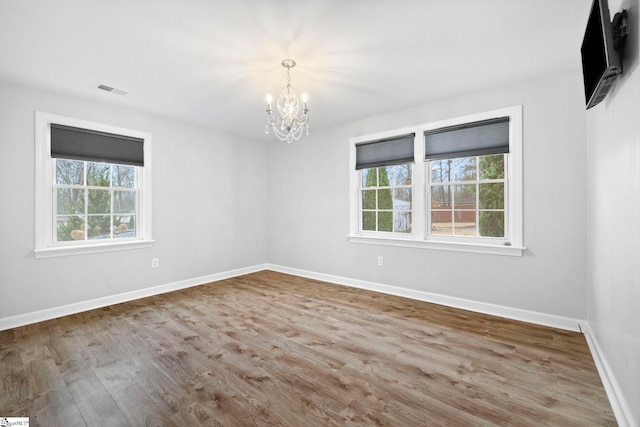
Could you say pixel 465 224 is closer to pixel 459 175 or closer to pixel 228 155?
pixel 459 175

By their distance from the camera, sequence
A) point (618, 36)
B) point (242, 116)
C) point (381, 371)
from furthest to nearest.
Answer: point (242, 116) < point (381, 371) < point (618, 36)

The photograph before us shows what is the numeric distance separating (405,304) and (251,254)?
3.02 metres

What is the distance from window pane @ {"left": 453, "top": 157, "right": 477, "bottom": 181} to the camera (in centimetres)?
365

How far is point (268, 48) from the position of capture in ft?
8.24

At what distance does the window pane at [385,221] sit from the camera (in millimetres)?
4379

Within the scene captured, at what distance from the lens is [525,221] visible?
3209 mm

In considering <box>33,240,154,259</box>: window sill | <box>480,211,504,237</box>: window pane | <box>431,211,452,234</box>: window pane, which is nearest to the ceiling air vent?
<box>33,240,154,259</box>: window sill

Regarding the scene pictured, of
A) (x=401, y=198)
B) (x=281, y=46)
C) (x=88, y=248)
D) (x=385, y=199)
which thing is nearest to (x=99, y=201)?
(x=88, y=248)

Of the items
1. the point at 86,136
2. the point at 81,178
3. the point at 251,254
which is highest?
the point at 86,136

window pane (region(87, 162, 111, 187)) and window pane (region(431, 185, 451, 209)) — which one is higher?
window pane (region(87, 162, 111, 187))

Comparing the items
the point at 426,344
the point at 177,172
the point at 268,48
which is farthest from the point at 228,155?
the point at 426,344

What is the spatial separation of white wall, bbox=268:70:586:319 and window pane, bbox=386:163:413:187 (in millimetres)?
576

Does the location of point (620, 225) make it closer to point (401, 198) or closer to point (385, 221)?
point (401, 198)

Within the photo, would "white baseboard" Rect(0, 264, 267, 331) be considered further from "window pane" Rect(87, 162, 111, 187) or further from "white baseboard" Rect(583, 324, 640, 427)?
"white baseboard" Rect(583, 324, 640, 427)
